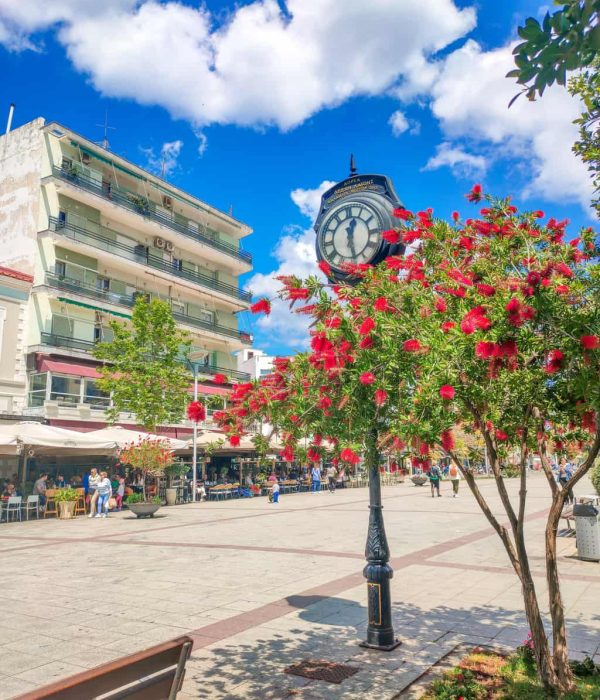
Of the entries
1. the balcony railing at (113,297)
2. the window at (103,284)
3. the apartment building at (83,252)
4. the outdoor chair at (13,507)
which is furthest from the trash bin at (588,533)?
the window at (103,284)

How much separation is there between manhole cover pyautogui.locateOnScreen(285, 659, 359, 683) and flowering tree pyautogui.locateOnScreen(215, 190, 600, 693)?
60.5 inches

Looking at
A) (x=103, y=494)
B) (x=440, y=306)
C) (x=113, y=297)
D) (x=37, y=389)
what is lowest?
(x=103, y=494)

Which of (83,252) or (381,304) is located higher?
(83,252)

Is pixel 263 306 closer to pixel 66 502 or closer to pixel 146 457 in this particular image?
pixel 146 457

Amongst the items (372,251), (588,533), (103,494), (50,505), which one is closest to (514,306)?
(372,251)

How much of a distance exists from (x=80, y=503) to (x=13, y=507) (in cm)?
264

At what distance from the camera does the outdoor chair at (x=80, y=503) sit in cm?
1908

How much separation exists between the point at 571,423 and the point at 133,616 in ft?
17.0

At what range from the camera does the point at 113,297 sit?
31.0m

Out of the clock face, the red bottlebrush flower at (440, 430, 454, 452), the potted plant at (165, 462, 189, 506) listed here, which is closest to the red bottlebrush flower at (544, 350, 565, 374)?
the red bottlebrush flower at (440, 430, 454, 452)

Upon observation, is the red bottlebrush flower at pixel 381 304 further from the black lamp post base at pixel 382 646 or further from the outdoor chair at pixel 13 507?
the outdoor chair at pixel 13 507

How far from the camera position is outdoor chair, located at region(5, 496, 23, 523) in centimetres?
1775

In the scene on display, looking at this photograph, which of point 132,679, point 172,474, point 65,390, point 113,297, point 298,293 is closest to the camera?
point 132,679

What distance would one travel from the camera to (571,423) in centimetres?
367
